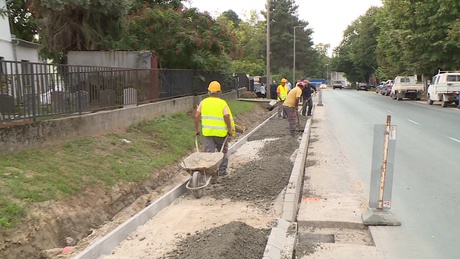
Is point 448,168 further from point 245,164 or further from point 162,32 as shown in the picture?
point 162,32

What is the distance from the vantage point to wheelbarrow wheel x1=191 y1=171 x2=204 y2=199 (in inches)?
264

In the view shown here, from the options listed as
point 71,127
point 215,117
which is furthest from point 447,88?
point 71,127

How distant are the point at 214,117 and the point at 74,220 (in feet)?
9.69

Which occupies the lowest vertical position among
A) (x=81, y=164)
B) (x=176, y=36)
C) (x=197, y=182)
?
(x=197, y=182)

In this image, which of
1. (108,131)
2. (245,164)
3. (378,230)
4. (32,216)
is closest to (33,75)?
(108,131)

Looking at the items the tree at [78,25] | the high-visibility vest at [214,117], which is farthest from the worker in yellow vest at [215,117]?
the tree at [78,25]

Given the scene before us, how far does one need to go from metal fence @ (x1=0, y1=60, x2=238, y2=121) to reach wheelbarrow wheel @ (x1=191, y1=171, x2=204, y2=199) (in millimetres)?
3123

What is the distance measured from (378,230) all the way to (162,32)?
12.8 m

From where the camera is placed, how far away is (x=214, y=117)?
24.3 ft

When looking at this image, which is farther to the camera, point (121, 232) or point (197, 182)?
point (197, 182)

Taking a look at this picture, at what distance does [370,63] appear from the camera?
77.8 metres

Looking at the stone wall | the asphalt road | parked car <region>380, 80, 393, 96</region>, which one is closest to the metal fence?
the stone wall

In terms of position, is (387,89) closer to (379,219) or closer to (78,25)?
(78,25)

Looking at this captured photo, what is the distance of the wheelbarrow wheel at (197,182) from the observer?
6703 millimetres
